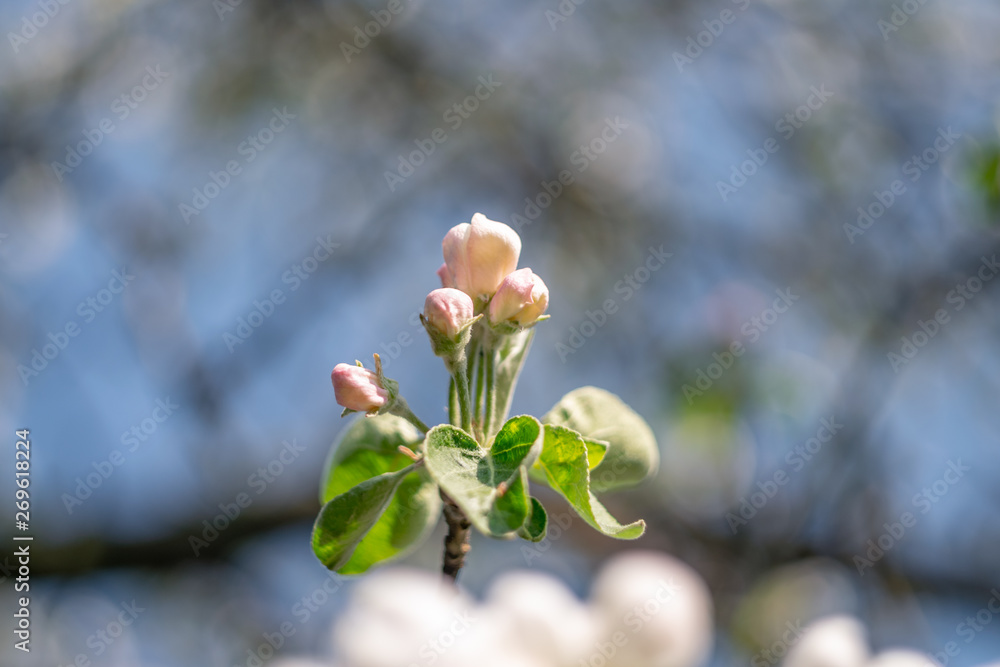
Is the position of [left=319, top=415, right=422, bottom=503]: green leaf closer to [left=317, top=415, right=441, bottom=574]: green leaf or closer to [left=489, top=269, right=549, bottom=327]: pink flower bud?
[left=317, top=415, right=441, bottom=574]: green leaf

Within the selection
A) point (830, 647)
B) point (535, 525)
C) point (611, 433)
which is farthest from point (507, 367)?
point (830, 647)

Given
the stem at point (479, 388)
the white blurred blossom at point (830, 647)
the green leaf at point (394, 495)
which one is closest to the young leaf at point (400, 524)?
the green leaf at point (394, 495)

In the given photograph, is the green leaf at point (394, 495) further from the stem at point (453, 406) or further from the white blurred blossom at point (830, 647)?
the white blurred blossom at point (830, 647)

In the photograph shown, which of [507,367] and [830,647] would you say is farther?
[507,367]

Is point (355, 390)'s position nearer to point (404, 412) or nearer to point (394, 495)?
point (404, 412)

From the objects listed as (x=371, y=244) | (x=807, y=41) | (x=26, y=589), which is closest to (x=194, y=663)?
(x=26, y=589)

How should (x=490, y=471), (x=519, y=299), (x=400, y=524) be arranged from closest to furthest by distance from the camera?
1. (x=490, y=471)
2. (x=519, y=299)
3. (x=400, y=524)

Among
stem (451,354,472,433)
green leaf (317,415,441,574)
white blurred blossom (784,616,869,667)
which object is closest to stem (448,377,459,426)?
stem (451,354,472,433)

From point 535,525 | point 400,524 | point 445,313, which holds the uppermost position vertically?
point 445,313
